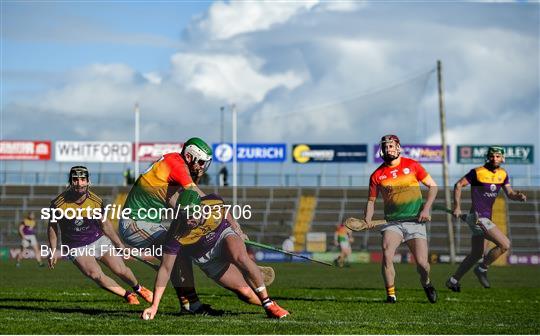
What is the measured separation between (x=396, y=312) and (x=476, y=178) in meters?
4.11

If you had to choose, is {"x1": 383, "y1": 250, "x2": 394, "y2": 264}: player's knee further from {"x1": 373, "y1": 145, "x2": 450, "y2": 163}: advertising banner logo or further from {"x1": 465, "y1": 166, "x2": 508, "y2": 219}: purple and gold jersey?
{"x1": 373, "y1": 145, "x2": 450, "y2": 163}: advertising banner logo

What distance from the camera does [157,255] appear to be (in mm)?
12836

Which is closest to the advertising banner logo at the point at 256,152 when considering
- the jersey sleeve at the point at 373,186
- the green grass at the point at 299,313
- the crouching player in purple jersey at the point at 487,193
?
the green grass at the point at 299,313

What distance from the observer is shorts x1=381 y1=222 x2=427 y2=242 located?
15.6 meters

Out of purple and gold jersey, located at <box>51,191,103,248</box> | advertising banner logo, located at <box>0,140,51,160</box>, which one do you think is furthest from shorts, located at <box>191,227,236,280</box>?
A: advertising banner logo, located at <box>0,140,51,160</box>

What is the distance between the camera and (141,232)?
507 inches

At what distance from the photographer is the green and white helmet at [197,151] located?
39.5 feet

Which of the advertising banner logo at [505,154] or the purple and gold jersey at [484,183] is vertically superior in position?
the advertising banner logo at [505,154]

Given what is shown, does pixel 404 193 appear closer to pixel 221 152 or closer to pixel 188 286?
pixel 188 286

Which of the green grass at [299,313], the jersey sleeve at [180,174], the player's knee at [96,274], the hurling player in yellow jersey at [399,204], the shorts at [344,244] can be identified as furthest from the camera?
the shorts at [344,244]

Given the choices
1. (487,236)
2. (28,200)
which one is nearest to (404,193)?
(487,236)

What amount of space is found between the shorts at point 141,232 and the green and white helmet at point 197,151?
111 cm

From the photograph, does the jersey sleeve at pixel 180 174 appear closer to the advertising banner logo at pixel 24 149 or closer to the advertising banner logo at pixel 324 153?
the advertising banner logo at pixel 324 153

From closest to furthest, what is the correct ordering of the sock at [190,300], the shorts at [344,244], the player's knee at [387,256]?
the sock at [190,300]
the player's knee at [387,256]
the shorts at [344,244]
